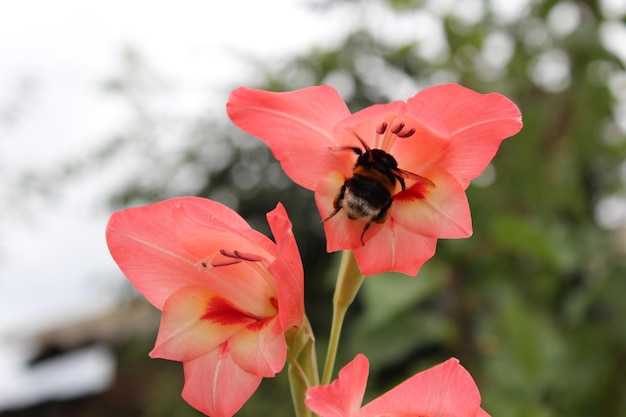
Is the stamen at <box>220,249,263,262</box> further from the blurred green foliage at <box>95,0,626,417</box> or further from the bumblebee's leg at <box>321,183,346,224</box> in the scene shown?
the blurred green foliage at <box>95,0,626,417</box>

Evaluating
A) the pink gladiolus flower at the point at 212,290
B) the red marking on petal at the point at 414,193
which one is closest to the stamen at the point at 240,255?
the pink gladiolus flower at the point at 212,290

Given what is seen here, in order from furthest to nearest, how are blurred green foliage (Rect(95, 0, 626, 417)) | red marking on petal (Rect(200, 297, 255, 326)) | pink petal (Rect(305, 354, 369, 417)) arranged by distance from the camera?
blurred green foliage (Rect(95, 0, 626, 417)), red marking on petal (Rect(200, 297, 255, 326)), pink petal (Rect(305, 354, 369, 417))

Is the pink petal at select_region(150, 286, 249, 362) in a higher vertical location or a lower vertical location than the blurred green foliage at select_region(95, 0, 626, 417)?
higher

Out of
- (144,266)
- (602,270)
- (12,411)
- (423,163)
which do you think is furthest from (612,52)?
(12,411)

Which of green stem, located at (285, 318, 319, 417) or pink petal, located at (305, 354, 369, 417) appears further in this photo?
green stem, located at (285, 318, 319, 417)

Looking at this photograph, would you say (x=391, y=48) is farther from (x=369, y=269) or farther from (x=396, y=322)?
(x=369, y=269)

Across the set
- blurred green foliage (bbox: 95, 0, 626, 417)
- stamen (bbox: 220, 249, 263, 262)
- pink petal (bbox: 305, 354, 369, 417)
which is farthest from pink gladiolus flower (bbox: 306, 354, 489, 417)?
blurred green foliage (bbox: 95, 0, 626, 417)

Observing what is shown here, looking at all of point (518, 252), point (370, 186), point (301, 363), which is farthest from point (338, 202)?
point (518, 252)
